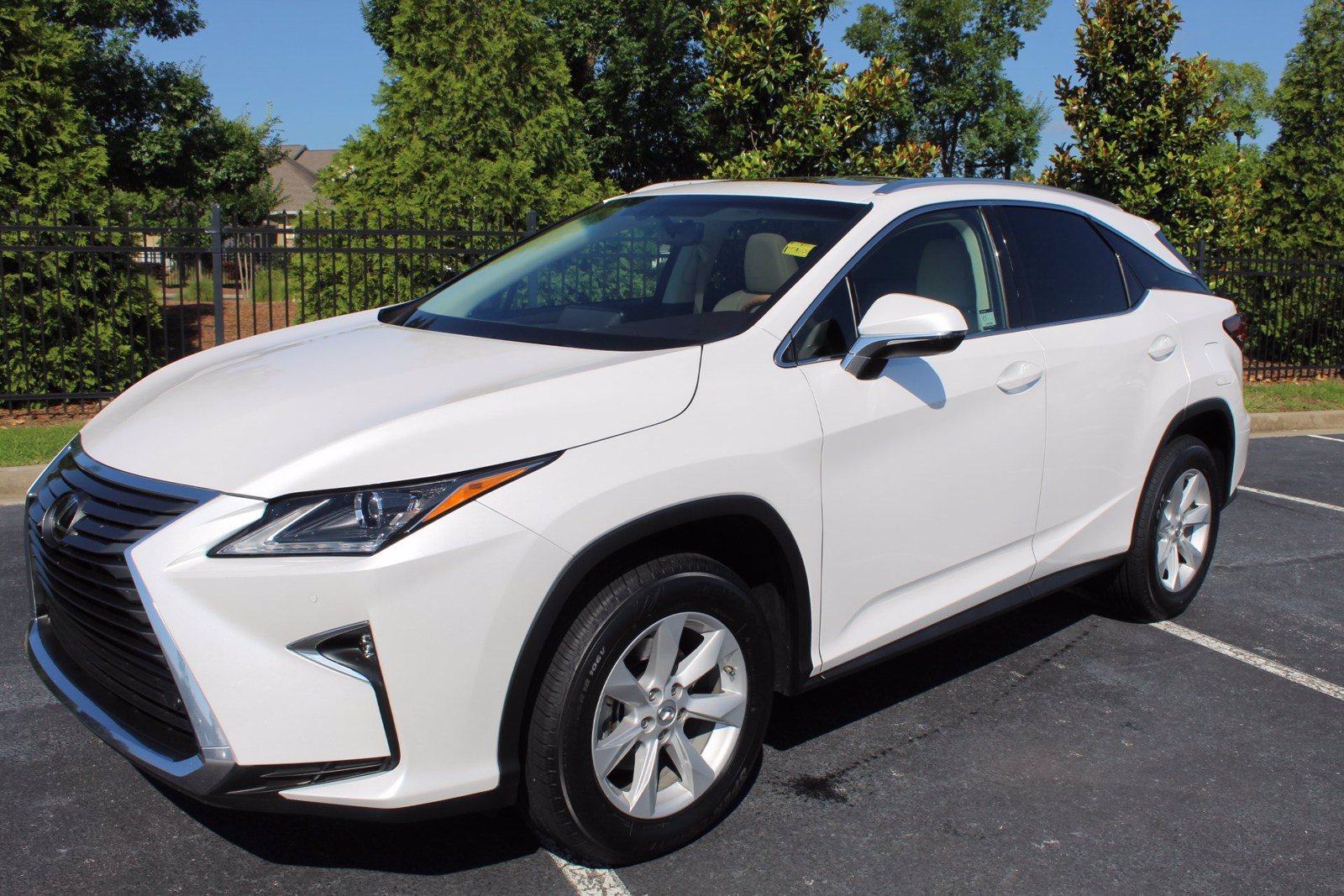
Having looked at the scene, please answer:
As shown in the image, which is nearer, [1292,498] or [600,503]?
[600,503]

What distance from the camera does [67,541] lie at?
2742mm

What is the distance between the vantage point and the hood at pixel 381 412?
2572mm

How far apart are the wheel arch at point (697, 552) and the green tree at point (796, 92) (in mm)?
9603

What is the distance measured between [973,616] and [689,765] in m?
1.28

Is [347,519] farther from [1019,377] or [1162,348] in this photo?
[1162,348]

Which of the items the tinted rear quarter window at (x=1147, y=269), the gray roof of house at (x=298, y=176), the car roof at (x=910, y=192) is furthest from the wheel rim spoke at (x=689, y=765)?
the gray roof of house at (x=298, y=176)

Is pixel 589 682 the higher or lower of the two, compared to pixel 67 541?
lower

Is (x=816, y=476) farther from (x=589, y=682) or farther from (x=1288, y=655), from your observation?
(x=1288, y=655)

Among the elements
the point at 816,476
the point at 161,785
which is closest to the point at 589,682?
the point at 816,476

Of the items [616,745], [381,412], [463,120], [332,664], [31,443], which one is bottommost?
[31,443]

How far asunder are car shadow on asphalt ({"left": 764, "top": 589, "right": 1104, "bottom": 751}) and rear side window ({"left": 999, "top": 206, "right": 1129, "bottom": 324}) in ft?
3.88

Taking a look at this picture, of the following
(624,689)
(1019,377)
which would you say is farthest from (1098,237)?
(624,689)

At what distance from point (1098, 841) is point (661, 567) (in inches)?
58.3

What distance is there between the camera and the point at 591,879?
2988 mm
